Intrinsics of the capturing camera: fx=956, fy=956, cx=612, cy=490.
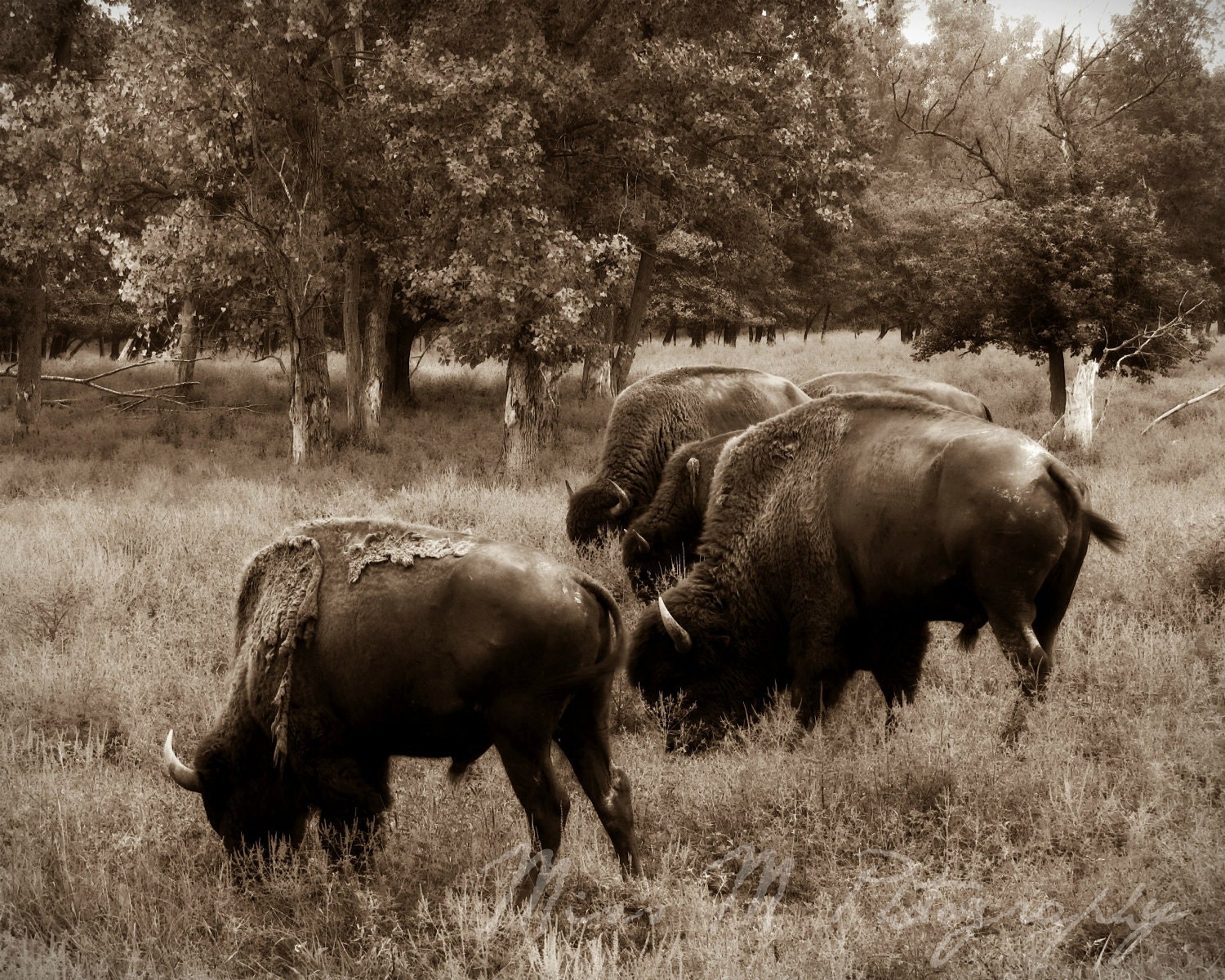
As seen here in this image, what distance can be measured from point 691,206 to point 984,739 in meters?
13.9

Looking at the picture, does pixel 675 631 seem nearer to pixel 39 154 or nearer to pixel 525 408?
pixel 525 408

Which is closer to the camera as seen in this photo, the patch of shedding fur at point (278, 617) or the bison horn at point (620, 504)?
the patch of shedding fur at point (278, 617)

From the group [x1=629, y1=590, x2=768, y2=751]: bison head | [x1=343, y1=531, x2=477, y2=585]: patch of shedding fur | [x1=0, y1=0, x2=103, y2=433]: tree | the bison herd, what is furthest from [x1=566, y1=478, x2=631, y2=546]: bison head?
[x1=0, y1=0, x2=103, y2=433]: tree

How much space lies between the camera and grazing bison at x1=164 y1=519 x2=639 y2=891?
379 centimetres

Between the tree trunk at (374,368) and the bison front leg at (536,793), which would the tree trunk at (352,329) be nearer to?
the tree trunk at (374,368)

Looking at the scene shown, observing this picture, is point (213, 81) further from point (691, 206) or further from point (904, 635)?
point (904, 635)

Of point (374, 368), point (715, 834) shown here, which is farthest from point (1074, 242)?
point (715, 834)

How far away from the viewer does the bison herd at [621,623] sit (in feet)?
12.6

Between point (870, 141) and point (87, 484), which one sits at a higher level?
point (870, 141)

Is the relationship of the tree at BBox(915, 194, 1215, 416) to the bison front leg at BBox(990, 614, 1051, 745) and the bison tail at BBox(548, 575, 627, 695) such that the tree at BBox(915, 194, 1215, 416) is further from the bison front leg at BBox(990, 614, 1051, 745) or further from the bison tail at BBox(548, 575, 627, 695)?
the bison tail at BBox(548, 575, 627, 695)

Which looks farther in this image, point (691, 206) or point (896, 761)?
point (691, 206)

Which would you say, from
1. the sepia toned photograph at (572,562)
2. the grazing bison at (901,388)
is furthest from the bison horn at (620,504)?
the grazing bison at (901,388)

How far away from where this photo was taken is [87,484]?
47.1ft

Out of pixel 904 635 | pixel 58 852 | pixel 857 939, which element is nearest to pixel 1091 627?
pixel 904 635
